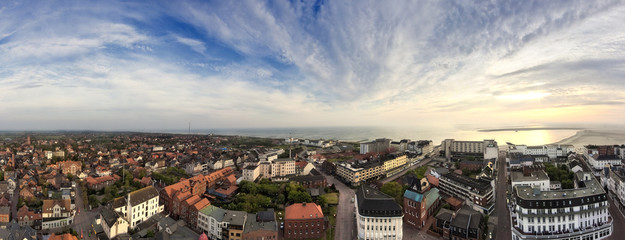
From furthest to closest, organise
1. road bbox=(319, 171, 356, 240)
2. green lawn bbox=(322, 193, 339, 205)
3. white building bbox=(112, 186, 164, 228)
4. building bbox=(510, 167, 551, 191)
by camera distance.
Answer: building bbox=(510, 167, 551, 191)
green lawn bbox=(322, 193, 339, 205)
white building bbox=(112, 186, 164, 228)
road bbox=(319, 171, 356, 240)

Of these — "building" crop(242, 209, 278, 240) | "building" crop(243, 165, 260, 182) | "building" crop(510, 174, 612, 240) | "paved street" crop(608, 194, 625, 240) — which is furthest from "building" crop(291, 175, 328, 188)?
"paved street" crop(608, 194, 625, 240)

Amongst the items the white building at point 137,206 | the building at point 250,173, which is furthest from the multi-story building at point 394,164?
the white building at point 137,206

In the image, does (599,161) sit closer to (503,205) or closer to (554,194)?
(503,205)

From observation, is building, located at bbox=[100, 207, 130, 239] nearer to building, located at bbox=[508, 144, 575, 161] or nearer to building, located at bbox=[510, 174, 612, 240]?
building, located at bbox=[510, 174, 612, 240]

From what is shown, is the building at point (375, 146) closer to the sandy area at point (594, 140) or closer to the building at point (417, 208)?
the building at point (417, 208)

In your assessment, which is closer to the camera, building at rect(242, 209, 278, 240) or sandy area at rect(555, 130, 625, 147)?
building at rect(242, 209, 278, 240)

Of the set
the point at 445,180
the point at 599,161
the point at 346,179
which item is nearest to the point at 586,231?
the point at 445,180
